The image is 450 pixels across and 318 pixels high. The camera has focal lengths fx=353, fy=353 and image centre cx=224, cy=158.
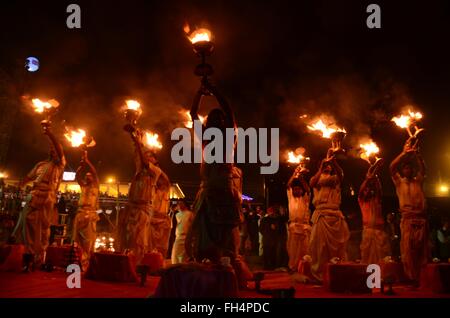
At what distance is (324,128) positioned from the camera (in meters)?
9.17

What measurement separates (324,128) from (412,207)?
281cm

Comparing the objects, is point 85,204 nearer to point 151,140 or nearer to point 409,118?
point 151,140

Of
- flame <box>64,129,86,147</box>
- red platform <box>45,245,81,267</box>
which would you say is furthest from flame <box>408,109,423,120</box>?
red platform <box>45,245,81,267</box>

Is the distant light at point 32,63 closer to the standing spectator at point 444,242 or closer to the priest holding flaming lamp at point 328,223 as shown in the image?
the priest holding flaming lamp at point 328,223

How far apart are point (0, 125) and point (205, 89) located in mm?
17445

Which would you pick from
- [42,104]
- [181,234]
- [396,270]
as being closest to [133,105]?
[42,104]

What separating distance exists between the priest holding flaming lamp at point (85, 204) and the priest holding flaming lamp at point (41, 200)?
1.00 meters

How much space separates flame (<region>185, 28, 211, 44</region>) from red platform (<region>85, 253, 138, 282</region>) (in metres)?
4.69

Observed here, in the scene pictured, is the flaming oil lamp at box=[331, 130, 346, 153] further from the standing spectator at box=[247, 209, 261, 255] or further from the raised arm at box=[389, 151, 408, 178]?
the standing spectator at box=[247, 209, 261, 255]

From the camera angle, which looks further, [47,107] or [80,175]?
[80,175]

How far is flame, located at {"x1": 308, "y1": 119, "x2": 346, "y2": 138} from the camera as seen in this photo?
8.58 m
